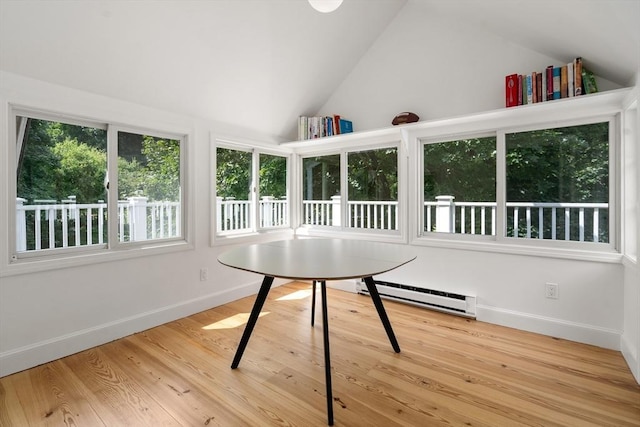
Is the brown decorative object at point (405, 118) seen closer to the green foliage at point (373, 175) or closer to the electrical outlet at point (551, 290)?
the green foliage at point (373, 175)

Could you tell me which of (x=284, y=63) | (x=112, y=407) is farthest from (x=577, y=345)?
(x=284, y=63)

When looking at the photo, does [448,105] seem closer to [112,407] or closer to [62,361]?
[112,407]

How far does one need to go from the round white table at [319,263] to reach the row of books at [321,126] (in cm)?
160

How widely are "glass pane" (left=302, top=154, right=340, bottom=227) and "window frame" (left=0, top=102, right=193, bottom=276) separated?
165cm

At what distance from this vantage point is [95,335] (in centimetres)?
230

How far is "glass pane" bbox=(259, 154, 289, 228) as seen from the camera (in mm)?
3881

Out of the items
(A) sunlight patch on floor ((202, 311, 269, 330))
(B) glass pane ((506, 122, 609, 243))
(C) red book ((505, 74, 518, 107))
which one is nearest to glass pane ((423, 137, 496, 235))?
(B) glass pane ((506, 122, 609, 243))

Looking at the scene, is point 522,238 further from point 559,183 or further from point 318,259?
point 318,259

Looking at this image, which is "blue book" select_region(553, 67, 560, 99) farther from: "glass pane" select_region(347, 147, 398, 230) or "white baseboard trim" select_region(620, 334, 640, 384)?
"white baseboard trim" select_region(620, 334, 640, 384)

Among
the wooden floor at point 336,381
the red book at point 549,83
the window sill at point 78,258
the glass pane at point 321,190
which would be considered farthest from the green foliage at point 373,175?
the window sill at point 78,258

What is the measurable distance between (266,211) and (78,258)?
6.71 feet

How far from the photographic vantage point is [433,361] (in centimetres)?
208

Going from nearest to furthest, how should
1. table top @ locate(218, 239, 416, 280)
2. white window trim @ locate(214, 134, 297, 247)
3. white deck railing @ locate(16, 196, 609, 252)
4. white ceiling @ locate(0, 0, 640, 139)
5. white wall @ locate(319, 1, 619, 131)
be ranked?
table top @ locate(218, 239, 416, 280), white ceiling @ locate(0, 0, 640, 139), white deck railing @ locate(16, 196, 609, 252), white wall @ locate(319, 1, 619, 131), white window trim @ locate(214, 134, 297, 247)

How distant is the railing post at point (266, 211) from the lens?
3.88 meters
